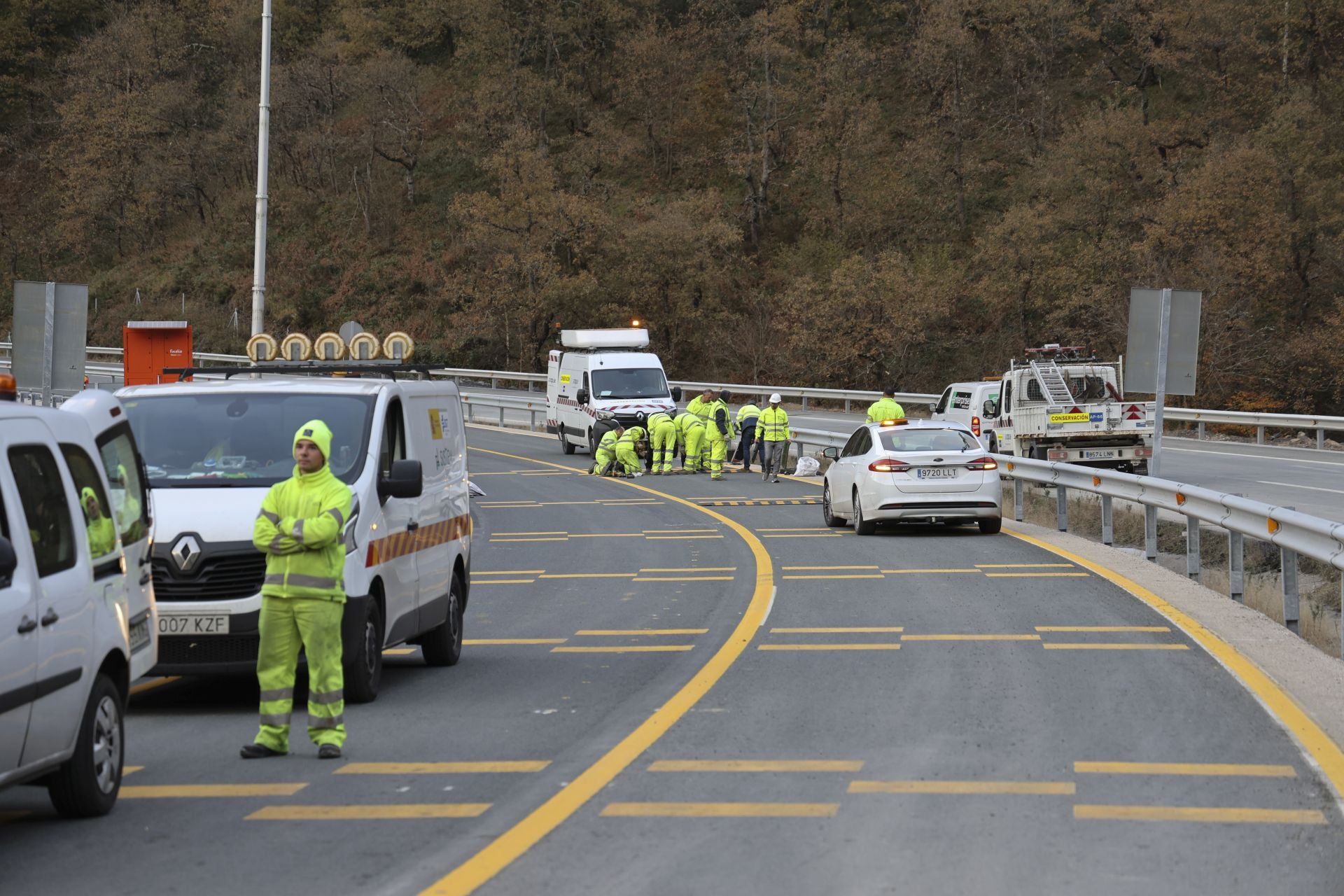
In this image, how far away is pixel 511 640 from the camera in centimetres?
1302

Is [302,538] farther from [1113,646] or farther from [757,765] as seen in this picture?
[1113,646]

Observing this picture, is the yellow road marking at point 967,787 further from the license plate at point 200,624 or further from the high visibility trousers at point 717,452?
the high visibility trousers at point 717,452

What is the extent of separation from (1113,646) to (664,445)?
22.1 metres

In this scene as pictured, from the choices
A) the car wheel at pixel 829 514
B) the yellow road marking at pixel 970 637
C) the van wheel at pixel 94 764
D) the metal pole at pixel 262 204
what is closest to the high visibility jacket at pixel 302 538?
the van wheel at pixel 94 764

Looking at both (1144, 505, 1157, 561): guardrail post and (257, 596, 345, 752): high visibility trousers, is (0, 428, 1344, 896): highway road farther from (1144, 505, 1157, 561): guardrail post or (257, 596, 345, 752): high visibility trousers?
(1144, 505, 1157, 561): guardrail post

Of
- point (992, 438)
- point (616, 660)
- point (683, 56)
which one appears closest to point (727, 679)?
point (616, 660)

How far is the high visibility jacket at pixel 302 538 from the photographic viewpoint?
838cm

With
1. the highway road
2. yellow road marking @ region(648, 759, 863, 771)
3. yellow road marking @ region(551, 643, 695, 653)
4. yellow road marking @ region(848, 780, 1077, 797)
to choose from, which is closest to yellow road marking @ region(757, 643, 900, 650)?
the highway road

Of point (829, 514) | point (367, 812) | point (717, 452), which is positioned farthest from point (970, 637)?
point (717, 452)

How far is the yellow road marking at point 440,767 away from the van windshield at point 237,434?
2484 millimetres

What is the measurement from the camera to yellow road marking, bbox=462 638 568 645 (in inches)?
505

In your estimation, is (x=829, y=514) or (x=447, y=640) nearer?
(x=447, y=640)

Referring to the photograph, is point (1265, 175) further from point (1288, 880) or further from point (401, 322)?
point (1288, 880)

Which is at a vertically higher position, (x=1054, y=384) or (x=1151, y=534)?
(x=1054, y=384)
